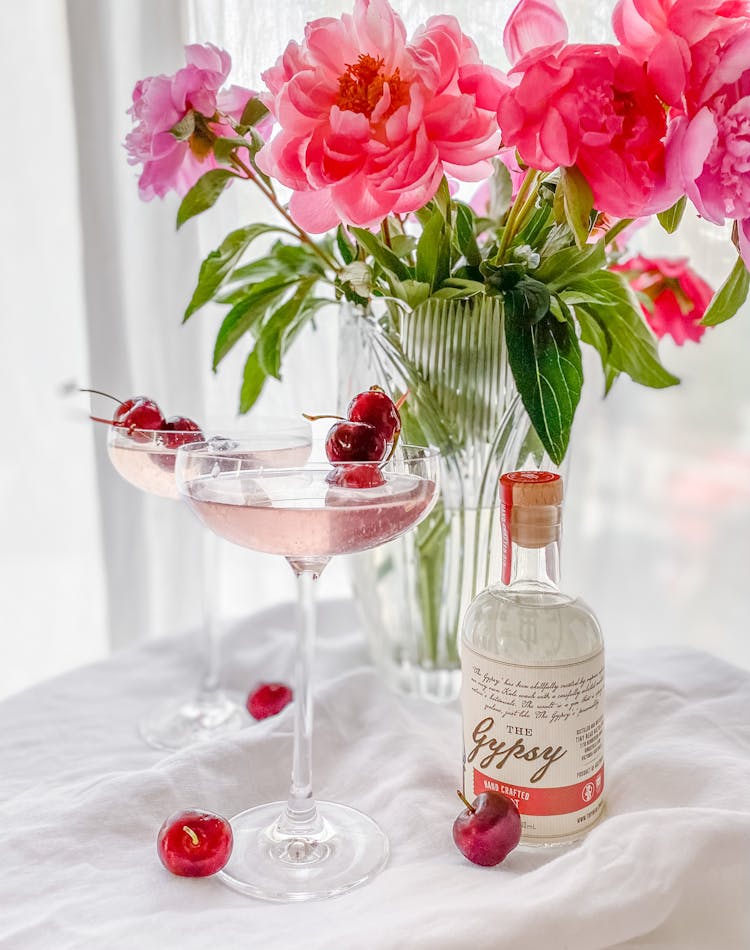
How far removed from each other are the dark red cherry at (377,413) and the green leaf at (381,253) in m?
0.16

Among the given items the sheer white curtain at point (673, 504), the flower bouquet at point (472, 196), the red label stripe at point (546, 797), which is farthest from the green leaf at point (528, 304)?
the sheer white curtain at point (673, 504)

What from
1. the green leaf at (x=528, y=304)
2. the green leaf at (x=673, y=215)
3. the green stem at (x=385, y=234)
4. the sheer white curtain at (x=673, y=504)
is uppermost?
the green leaf at (x=673, y=215)

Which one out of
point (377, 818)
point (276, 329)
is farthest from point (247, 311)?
point (377, 818)

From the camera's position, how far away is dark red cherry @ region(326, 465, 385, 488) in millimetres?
643

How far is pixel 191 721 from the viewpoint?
3.27ft

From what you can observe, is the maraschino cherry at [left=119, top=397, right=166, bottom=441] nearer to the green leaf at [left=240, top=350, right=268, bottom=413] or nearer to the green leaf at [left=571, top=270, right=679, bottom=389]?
the green leaf at [left=240, top=350, right=268, bottom=413]

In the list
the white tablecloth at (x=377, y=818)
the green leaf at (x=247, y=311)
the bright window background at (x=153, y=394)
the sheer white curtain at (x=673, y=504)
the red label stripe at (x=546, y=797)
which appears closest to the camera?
the white tablecloth at (x=377, y=818)

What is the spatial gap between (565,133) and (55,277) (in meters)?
1.15

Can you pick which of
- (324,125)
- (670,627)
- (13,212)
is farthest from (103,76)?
(670,627)

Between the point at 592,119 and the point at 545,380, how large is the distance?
195 mm

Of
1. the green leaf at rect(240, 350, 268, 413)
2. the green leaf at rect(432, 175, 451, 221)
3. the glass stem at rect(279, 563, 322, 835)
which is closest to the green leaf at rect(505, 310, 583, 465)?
the green leaf at rect(432, 175, 451, 221)

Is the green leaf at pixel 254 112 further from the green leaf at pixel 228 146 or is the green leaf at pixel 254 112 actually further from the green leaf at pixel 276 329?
the green leaf at pixel 276 329

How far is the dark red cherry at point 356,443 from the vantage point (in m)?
Answer: 0.68

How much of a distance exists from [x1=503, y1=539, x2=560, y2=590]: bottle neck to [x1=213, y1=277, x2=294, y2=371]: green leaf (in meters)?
0.35
